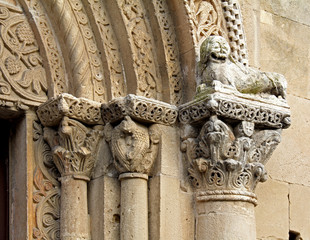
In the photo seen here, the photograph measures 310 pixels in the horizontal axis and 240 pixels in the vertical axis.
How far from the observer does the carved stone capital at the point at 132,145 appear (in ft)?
23.5

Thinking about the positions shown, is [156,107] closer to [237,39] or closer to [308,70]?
[237,39]

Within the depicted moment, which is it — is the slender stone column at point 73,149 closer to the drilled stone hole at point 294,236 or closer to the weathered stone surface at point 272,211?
the weathered stone surface at point 272,211

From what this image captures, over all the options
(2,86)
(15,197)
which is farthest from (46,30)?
(15,197)

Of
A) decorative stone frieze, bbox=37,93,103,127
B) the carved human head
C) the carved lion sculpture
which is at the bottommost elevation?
decorative stone frieze, bbox=37,93,103,127

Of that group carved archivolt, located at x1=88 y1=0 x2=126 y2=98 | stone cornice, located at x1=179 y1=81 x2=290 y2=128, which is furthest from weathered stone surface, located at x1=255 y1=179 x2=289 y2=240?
carved archivolt, located at x1=88 y1=0 x2=126 y2=98

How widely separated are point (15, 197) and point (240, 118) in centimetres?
170

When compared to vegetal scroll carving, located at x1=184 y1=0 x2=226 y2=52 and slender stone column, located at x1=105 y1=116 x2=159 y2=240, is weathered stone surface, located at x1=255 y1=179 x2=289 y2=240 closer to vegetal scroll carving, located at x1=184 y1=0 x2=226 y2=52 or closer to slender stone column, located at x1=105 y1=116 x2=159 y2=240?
slender stone column, located at x1=105 y1=116 x2=159 y2=240

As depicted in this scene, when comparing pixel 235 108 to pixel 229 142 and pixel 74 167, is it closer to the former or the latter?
pixel 229 142

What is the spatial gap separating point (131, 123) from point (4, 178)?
102cm

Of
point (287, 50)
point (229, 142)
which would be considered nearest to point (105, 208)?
point (229, 142)

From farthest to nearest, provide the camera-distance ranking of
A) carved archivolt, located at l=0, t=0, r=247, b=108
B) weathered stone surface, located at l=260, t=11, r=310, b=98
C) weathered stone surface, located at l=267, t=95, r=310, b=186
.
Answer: weathered stone surface, located at l=260, t=11, r=310, b=98 → weathered stone surface, located at l=267, t=95, r=310, b=186 → carved archivolt, located at l=0, t=0, r=247, b=108

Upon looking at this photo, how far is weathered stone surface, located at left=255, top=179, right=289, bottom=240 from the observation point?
7754 mm

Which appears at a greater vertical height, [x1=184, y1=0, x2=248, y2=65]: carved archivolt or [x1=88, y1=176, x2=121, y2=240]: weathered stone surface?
[x1=184, y1=0, x2=248, y2=65]: carved archivolt

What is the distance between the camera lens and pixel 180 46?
7.66m
